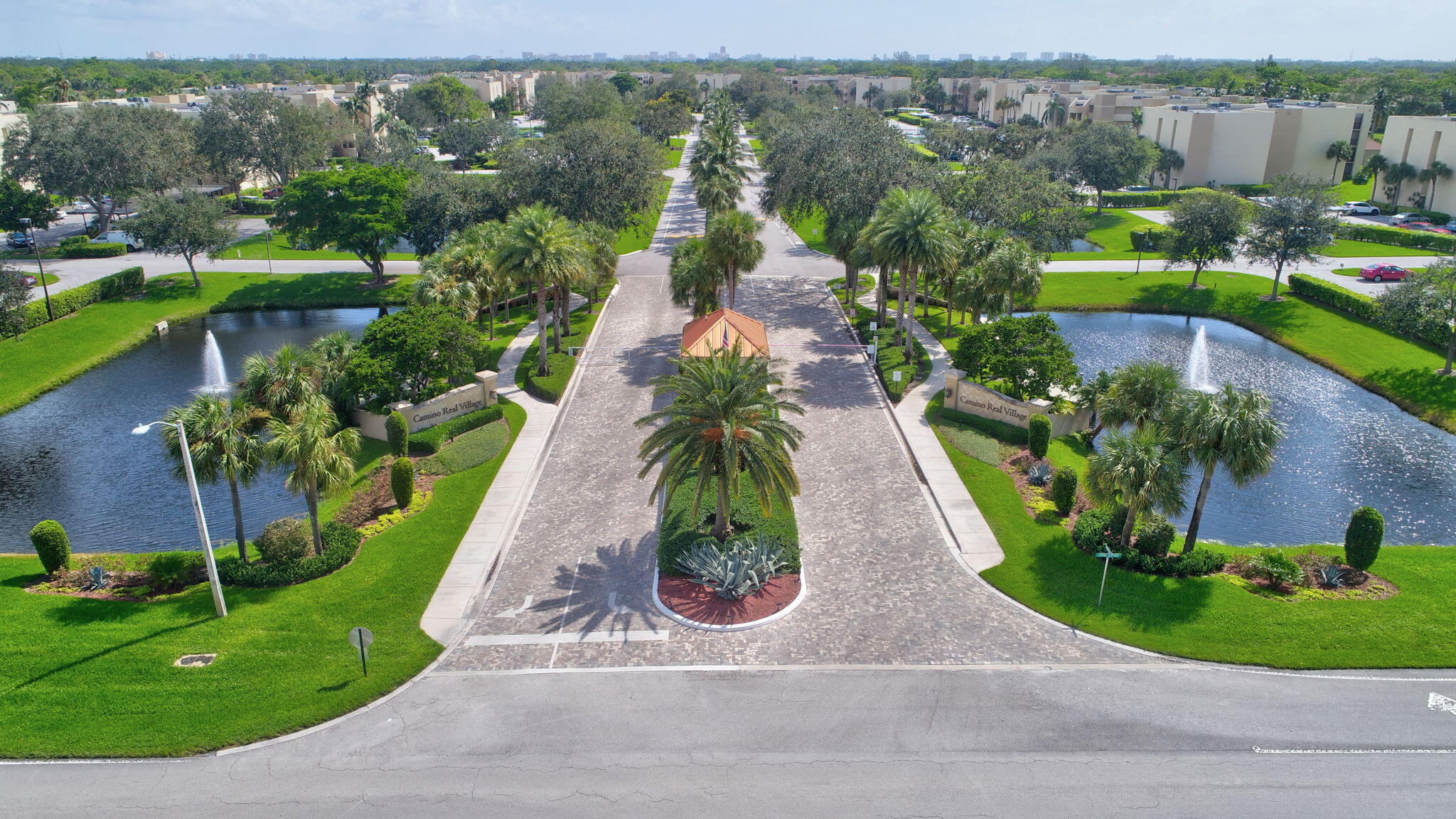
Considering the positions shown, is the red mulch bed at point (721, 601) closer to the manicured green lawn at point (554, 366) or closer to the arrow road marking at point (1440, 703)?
the arrow road marking at point (1440, 703)

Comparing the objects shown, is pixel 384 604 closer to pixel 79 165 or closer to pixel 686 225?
pixel 686 225

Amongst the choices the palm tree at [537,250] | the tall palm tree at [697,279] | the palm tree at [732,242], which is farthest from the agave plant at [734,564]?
the palm tree at [732,242]

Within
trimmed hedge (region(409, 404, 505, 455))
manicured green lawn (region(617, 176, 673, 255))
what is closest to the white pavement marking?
trimmed hedge (region(409, 404, 505, 455))

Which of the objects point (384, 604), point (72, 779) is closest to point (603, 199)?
point (384, 604)

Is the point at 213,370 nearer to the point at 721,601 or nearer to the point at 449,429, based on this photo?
the point at 449,429

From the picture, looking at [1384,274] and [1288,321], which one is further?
[1384,274]

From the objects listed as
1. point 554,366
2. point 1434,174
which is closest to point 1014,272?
point 554,366

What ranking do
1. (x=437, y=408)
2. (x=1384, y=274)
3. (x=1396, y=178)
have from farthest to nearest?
(x=1396, y=178), (x=1384, y=274), (x=437, y=408)
